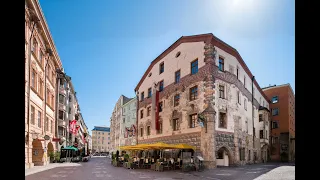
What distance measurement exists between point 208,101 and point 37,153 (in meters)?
17.8

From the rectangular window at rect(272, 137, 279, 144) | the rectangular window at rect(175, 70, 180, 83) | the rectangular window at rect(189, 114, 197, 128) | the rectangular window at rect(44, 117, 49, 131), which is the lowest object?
the rectangular window at rect(272, 137, 279, 144)

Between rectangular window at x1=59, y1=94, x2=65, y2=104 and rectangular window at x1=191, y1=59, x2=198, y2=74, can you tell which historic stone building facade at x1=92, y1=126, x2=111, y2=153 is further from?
rectangular window at x1=191, y1=59, x2=198, y2=74

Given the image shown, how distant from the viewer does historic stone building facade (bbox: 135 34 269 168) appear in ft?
72.0

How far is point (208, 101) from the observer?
21922 mm

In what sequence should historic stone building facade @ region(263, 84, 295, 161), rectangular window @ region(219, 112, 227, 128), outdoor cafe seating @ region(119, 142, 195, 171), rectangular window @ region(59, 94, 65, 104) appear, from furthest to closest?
rectangular window @ region(59, 94, 65, 104) → historic stone building facade @ region(263, 84, 295, 161) → rectangular window @ region(219, 112, 227, 128) → outdoor cafe seating @ region(119, 142, 195, 171)

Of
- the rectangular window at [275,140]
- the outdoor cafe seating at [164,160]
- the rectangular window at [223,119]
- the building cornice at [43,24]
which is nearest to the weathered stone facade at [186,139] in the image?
the outdoor cafe seating at [164,160]

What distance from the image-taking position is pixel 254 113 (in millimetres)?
30266

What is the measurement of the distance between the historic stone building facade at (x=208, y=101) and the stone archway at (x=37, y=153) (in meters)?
12.5

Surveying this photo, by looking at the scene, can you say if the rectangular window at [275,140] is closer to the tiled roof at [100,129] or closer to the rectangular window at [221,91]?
the rectangular window at [221,91]

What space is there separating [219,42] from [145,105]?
613 inches

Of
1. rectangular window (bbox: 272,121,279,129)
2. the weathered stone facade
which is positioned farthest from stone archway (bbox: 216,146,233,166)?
rectangular window (bbox: 272,121,279,129)

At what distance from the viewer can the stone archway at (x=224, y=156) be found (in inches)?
885
